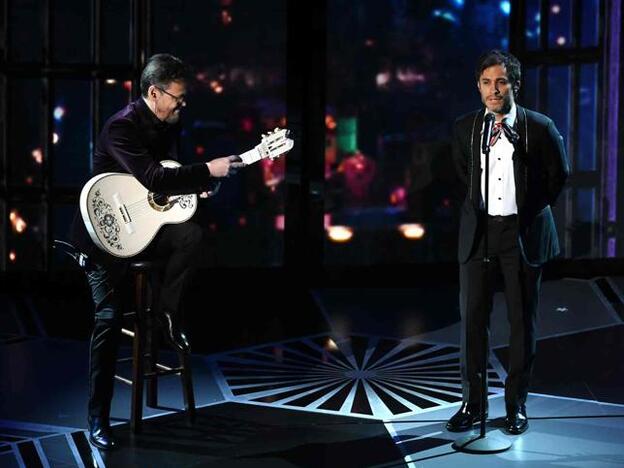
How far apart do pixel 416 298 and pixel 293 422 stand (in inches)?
107

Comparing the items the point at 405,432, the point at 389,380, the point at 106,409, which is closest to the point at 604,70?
the point at 389,380

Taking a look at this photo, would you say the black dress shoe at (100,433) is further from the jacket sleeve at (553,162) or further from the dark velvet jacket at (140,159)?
the jacket sleeve at (553,162)

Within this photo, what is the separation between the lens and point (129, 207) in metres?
4.51

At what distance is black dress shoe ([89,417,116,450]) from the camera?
452 cm

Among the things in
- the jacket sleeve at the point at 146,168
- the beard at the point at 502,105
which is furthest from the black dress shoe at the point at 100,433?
the beard at the point at 502,105

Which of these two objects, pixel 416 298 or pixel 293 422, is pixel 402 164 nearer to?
pixel 416 298

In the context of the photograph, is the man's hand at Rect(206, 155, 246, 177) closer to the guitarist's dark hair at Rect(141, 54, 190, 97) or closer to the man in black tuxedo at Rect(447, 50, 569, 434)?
the guitarist's dark hair at Rect(141, 54, 190, 97)

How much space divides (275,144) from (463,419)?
1.37m

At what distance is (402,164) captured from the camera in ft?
40.4

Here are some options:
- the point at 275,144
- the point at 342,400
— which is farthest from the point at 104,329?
the point at 342,400

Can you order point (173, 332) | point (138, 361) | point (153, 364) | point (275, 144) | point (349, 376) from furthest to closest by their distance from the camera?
point (349, 376) → point (153, 364) → point (173, 332) → point (138, 361) → point (275, 144)

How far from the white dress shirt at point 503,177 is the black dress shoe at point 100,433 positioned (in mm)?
1752

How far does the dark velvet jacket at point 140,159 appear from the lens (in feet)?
14.4

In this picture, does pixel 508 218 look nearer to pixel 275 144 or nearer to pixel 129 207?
pixel 275 144
